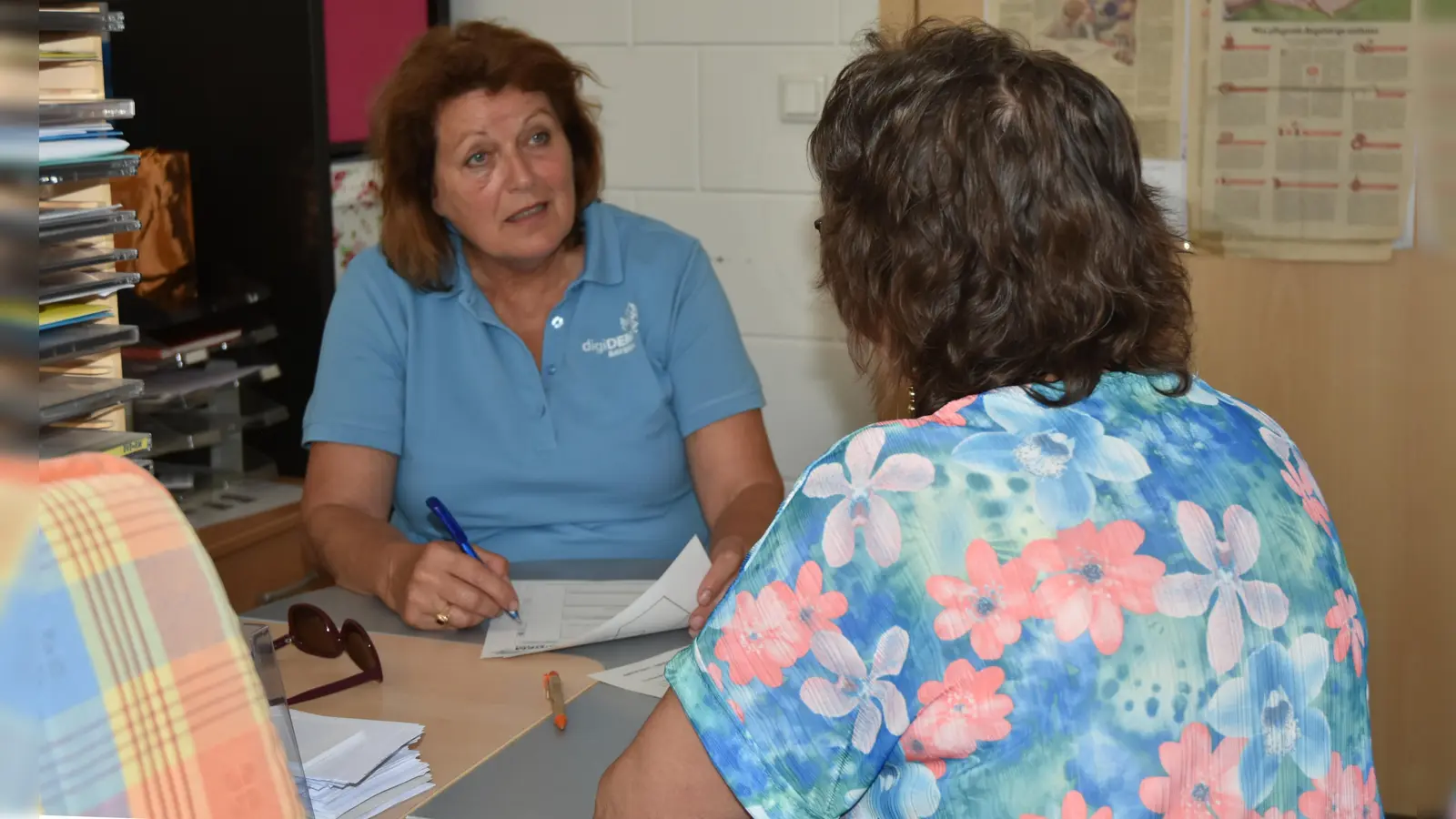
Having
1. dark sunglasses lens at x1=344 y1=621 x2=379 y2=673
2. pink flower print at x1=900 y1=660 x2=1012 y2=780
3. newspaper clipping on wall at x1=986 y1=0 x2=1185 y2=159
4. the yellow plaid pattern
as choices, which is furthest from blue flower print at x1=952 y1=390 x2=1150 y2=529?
newspaper clipping on wall at x1=986 y1=0 x2=1185 y2=159

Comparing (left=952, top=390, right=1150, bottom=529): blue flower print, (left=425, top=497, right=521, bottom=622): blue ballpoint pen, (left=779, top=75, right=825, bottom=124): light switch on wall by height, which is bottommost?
(left=425, top=497, right=521, bottom=622): blue ballpoint pen

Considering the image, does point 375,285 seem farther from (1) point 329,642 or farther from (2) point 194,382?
(1) point 329,642

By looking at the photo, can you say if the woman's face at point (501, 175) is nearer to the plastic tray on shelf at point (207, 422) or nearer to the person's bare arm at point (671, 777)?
the plastic tray on shelf at point (207, 422)

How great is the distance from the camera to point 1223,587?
0.86m

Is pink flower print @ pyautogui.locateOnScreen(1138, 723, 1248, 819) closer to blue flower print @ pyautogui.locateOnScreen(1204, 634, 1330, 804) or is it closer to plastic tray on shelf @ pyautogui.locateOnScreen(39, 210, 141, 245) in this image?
blue flower print @ pyautogui.locateOnScreen(1204, 634, 1330, 804)

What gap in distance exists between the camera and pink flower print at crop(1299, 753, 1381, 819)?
0.89 m

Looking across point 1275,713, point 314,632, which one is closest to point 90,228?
point 314,632

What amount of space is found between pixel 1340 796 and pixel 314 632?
969mm

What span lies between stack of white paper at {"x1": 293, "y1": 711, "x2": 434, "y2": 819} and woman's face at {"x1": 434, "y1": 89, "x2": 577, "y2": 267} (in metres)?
0.87

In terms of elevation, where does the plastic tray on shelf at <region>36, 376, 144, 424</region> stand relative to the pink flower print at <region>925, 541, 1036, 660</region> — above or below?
above

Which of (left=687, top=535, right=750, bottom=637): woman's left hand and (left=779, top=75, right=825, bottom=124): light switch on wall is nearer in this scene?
(left=687, top=535, right=750, bottom=637): woman's left hand

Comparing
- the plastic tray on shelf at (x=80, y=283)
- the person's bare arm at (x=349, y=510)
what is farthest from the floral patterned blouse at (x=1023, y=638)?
the person's bare arm at (x=349, y=510)

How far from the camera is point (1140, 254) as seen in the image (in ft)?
3.23

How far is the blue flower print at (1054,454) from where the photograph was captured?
0.85 meters
